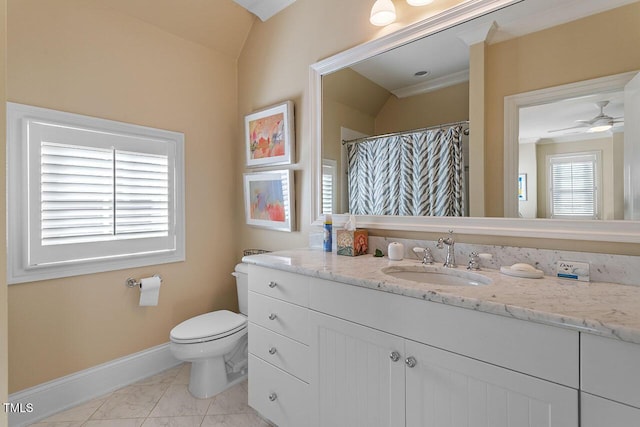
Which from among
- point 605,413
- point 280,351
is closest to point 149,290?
point 280,351

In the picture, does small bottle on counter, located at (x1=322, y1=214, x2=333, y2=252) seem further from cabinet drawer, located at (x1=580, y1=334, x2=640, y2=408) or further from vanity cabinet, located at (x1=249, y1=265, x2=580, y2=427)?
cabinet drawer, located at (x1=580, y1=334, x2=640, y2=408)

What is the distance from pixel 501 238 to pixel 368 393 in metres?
0.90

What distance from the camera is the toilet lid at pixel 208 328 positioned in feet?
6.10

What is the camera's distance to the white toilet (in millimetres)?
1855

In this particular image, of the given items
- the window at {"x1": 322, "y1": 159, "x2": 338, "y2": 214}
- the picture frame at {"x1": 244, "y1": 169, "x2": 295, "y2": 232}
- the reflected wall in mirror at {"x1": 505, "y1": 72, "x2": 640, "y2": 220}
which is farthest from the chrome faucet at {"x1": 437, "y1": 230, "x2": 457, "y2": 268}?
the picture frame at {"x1": 244, "y1": 169, "x2": 295, "y2": 232}

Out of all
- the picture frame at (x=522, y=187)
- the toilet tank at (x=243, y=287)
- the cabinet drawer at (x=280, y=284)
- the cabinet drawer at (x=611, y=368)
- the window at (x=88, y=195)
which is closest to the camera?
the cabinet drawer at (x=611, y=368)

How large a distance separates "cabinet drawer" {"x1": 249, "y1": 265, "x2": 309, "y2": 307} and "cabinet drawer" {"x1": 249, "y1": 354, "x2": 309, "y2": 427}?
15.3 inches

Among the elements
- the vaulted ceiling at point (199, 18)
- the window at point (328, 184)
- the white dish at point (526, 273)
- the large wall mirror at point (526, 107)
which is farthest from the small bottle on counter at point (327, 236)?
the vaulted ceiling at point (199, 18)

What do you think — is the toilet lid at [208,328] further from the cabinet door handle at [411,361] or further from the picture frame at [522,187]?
the picture frame at [522,187]

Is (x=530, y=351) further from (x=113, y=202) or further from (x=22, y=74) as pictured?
(x=22, y=74)

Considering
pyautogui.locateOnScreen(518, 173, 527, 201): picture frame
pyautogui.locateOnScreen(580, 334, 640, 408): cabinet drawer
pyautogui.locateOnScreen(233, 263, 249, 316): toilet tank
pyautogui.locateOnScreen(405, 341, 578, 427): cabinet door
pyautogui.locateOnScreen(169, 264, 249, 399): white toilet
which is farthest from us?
pyautogui.locateOnScreen(233, 263, 249, 316): toilet tank

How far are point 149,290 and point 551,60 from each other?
8.60 ft

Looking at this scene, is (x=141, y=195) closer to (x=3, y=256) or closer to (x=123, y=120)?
(x=123, y=120)

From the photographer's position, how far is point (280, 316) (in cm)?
153
